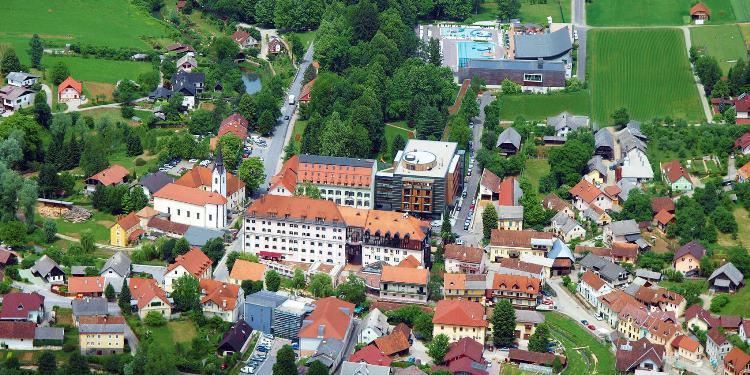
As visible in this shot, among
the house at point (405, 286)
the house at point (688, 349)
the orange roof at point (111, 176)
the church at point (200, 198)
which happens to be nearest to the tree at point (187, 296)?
the house at point (405, 286)

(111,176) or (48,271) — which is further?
(111,176)

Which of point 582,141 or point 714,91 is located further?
point 714,91

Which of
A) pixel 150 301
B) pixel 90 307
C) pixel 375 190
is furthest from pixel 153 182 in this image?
pixel 90 307

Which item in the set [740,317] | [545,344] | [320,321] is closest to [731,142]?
[740,317]

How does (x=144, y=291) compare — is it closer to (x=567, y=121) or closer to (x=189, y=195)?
(x=189, y=195)

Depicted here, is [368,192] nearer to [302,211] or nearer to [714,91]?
[302,211]

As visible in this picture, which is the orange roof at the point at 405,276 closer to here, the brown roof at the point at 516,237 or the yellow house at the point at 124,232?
the brown roof at the point at 516,237

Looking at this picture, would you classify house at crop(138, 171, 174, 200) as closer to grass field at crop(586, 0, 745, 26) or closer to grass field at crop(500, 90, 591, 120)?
grass field at crop(500, 90, 591, 120)
